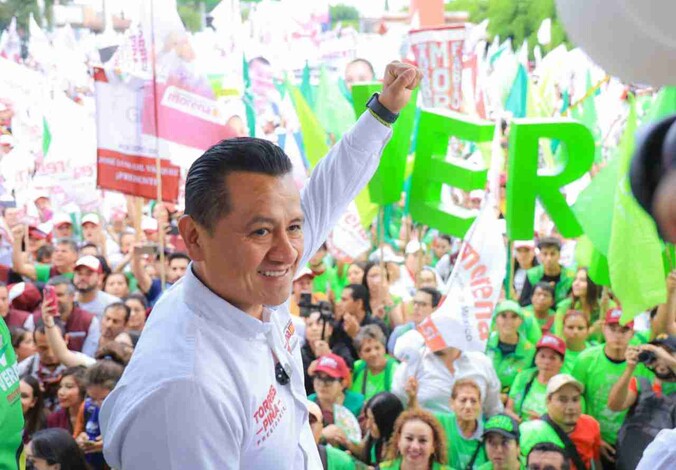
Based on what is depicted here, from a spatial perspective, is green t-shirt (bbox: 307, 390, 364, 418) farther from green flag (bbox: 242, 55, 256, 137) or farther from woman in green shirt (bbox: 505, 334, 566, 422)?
green flag (bbox: 242, 55, 256, 137)

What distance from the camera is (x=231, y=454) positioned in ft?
6.50

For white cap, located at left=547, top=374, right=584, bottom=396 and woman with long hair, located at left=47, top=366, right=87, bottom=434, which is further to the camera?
woman with long hair, located at left=47, top=366, right=87, bottom=434

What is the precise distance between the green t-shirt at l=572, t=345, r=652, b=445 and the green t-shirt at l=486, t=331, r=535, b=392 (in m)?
0.54

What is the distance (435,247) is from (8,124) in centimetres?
746

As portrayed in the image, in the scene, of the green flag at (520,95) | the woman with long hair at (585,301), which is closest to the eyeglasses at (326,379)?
the woman with long hair at (585,301)

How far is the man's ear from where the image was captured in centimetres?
216

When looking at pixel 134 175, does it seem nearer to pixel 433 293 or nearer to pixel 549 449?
pixel 433 293

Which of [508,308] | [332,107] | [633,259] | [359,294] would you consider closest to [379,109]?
[633,259]

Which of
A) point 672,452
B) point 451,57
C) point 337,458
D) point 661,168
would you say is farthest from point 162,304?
point 451,57

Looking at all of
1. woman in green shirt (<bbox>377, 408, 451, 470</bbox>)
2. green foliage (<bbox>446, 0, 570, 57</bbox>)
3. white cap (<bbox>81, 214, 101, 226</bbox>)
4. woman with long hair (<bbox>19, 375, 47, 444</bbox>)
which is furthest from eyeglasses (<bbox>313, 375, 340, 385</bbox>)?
green foliage (<bbox>446, 0, 570, 57</bbox>)

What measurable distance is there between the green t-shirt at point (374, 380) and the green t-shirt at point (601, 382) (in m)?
1.05

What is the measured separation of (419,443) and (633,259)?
164 centimetres

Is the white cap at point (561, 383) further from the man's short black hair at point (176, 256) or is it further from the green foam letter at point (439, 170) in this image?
the man's short black hair at point (176, 256)

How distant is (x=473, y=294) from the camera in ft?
18.6
